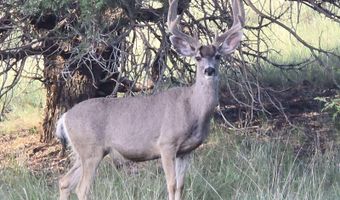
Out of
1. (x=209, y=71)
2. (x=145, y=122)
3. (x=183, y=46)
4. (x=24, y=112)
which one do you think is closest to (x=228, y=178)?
(x=145, y=122)

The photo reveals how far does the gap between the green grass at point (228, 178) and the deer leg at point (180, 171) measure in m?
0.11

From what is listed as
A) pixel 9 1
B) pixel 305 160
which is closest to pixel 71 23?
pixel 9 1

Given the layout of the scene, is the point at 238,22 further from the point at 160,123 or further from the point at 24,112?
the point at 24,112

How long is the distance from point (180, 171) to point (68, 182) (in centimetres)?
104

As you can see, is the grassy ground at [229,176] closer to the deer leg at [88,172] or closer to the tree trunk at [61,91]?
the deer leg at [88,172]

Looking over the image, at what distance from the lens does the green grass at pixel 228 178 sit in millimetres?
7613

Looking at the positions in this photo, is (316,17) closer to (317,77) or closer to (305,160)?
(317,77)

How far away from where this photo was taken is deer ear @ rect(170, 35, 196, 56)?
7.86m

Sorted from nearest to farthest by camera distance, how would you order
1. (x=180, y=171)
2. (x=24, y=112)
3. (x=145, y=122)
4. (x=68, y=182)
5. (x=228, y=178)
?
(x=180, y=171)
(x=145, y=122)
(x=68, y=182)
(x=228, y=178)
(x=24, y=112)

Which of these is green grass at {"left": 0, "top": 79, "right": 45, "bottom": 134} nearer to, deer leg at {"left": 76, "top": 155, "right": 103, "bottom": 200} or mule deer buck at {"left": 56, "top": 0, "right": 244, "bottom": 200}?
mule deer buck at {"left": 56, "top": 0, "right": 244, "bottom": 200}

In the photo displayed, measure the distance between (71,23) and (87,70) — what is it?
1333mm

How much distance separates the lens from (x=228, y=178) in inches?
322

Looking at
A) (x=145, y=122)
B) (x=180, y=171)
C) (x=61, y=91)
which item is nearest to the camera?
(x=180, y=171)

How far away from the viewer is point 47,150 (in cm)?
1044
